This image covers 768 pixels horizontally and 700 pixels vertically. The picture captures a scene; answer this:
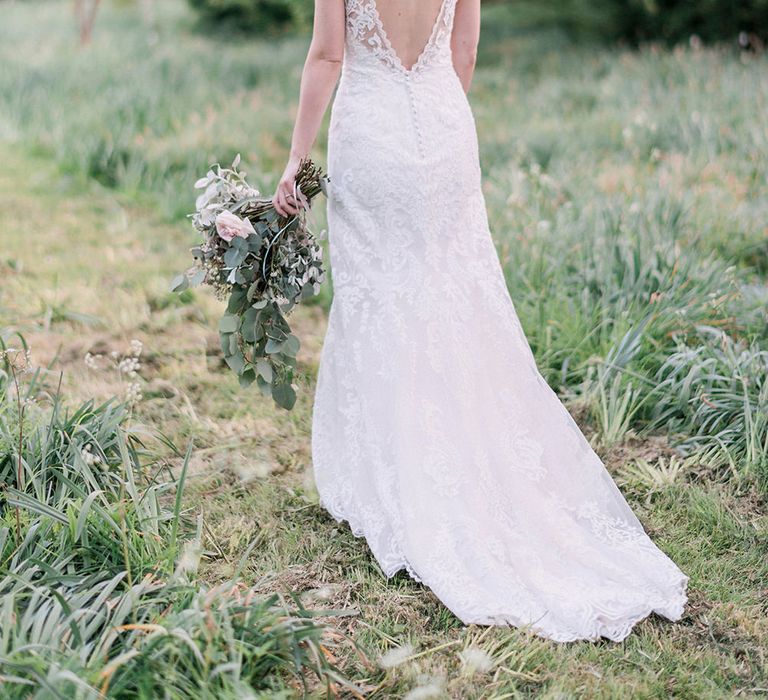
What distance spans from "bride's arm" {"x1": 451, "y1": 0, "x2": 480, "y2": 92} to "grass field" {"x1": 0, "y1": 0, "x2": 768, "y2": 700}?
1587mm

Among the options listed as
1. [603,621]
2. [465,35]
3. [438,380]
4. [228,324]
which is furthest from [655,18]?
[603,621]

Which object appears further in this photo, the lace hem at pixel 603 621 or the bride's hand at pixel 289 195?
the bride's hand at pixel 289 195

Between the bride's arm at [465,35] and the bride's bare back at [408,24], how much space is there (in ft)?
0.83

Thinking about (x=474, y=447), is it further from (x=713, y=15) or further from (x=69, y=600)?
(x=713, y=15)

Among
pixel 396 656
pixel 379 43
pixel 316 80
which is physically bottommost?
pixel 396 656

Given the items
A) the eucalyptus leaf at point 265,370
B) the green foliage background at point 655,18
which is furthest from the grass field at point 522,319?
the green foliage background at point 655,18

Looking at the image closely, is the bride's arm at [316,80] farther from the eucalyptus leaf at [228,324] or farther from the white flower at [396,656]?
the white flower at [396,656]

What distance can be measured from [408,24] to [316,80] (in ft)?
1.44

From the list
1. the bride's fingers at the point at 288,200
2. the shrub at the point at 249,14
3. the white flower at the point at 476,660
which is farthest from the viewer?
the shrub at the point at 249,14

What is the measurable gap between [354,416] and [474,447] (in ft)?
1.71

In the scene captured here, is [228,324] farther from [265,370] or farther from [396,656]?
[396,656]

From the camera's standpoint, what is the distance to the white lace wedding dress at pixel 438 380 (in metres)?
3.36

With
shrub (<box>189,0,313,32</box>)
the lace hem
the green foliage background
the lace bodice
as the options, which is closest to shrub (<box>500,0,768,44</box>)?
the green foliage background

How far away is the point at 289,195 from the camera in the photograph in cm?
342
